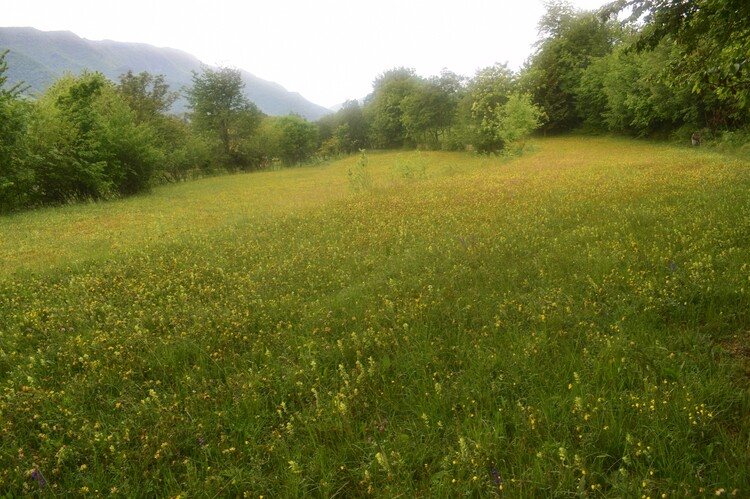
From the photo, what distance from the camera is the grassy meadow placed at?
259 cm

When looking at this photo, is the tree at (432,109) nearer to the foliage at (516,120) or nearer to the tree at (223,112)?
the foliage at (516,120)

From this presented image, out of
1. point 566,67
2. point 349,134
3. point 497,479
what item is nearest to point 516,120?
point 566,67

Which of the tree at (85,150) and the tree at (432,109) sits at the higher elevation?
the tree at (432,109)

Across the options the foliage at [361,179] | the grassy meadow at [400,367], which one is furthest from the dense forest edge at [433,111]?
the foliage at [361,179]

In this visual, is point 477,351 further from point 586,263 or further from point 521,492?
point 586,263

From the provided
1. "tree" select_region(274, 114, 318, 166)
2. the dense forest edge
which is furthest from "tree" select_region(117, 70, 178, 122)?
"tree" select_region(274, 114, 318, 166)

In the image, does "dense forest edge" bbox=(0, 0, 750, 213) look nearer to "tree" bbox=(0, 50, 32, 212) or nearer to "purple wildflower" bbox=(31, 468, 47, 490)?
"tree" bbox=(0, 50, 32, 212)

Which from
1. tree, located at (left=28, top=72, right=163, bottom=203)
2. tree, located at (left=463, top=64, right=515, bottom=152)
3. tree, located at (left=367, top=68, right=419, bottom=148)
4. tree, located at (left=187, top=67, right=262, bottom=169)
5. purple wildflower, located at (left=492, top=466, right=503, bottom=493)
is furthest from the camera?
tree, located at (left=367, top=68, right=419, bottom=148)

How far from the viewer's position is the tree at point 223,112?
53.2 meters

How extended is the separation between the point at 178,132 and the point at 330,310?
5036 centimetres

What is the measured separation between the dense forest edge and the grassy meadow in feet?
11.6

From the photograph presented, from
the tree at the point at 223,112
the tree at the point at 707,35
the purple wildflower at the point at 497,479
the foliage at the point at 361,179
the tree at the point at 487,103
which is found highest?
the tree at the point at 223,112

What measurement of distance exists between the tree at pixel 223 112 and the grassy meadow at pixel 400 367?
50.4 m

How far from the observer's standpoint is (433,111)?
4875cm
